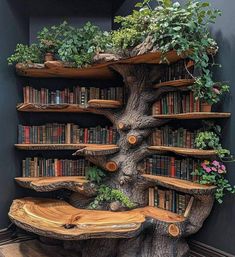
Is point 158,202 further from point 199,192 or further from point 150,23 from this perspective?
point 150,23

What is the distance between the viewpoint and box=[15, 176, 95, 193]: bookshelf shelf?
2865 millimetres

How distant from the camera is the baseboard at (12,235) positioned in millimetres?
3100

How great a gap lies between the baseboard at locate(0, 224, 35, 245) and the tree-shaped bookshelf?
0.38 m

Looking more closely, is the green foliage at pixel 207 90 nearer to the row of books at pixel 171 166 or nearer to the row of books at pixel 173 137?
the row of books at pixel 173 137

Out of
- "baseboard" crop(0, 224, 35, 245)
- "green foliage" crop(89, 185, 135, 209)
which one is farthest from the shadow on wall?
"baseboard" crop(0, 224, 35, 245)

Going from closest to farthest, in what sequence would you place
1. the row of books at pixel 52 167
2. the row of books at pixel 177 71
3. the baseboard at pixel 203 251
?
the baseboard at pixel 203 251 → the row of books at pixel 177 71 → the row of books at pixel 52 167

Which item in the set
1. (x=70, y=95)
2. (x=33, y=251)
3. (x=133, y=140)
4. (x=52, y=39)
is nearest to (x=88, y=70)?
(x=70, y=95)

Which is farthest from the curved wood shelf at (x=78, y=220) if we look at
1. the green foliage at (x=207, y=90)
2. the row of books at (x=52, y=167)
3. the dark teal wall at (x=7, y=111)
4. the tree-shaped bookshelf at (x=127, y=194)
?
the green foliage at (x=207, y=90)

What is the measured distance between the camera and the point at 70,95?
10.8 ft

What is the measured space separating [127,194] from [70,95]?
4.01 ft

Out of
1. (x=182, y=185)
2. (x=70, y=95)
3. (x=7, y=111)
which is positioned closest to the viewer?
(x=182, y=185)

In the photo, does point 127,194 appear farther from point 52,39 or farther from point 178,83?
point 52,39

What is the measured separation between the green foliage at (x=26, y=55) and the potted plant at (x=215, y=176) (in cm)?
194

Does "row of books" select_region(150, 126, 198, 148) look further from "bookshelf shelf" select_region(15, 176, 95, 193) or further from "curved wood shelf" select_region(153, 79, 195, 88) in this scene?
"bookshelf shelf" select_region(15, 176, 95, 193)
